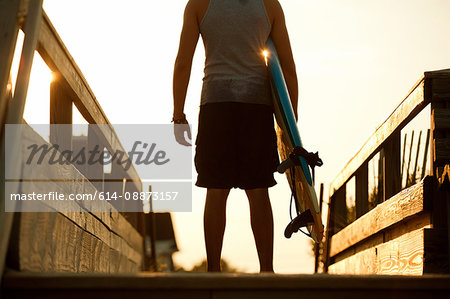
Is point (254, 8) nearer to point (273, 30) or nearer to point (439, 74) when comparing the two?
point (273, 30)

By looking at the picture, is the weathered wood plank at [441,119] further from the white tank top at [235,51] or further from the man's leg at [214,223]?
the man's leg at [214,223]

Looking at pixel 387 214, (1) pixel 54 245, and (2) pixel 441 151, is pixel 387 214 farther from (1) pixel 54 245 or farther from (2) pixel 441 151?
(1) pixel 54 245

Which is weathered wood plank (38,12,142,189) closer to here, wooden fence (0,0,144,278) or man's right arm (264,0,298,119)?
wooden fence (0,0,144,278)

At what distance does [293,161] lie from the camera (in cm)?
386

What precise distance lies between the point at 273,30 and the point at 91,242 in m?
1.72

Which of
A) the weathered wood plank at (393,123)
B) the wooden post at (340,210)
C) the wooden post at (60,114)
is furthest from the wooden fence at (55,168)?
the wooden post at (340,210)

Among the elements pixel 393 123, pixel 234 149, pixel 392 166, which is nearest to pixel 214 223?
pixel 234 149

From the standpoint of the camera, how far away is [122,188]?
25.1 feet

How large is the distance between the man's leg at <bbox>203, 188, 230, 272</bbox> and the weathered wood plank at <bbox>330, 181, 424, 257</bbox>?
3.33ft

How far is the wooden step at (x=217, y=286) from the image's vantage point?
8.17 ft

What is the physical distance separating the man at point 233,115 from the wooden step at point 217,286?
3.46 feet

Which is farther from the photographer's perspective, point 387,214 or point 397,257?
point 387,214

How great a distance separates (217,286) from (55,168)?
1137 mm

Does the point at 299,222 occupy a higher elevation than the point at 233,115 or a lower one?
lower
